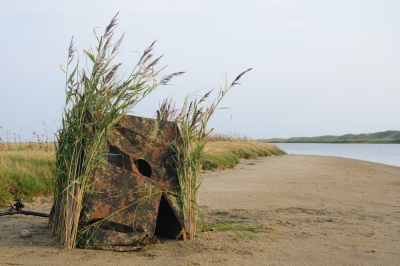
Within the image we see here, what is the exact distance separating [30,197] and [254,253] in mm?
4845

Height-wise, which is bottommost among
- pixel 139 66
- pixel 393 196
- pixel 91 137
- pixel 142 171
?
pixel 393 196

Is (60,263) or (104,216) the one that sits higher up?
(104,216)

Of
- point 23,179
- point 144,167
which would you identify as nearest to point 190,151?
point 144,167

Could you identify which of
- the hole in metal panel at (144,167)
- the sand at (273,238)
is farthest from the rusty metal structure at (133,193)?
the sand at (273,238)

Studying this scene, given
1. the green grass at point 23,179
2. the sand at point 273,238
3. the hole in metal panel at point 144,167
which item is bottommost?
the sand at point 273,238

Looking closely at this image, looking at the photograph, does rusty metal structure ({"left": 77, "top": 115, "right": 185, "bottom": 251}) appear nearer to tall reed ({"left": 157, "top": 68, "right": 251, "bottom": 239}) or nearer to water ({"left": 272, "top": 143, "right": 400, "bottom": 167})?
tall reed ({"left": 157, "top": 68, "right": 251, "bottom": 239})

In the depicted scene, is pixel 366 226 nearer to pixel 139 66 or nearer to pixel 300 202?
pixel 300 202

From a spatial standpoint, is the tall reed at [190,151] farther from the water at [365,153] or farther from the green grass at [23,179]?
the water at [365,153]

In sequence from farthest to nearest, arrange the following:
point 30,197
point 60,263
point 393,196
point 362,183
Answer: point 362,183, point 393,196, point 30,197, point 60,263

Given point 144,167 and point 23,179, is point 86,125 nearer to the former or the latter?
point 144,167

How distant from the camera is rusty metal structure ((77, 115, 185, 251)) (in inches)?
174

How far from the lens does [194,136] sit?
4930 millimetres

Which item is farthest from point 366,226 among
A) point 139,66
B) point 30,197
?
point 30,197

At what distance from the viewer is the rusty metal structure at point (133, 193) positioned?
4430 mm
